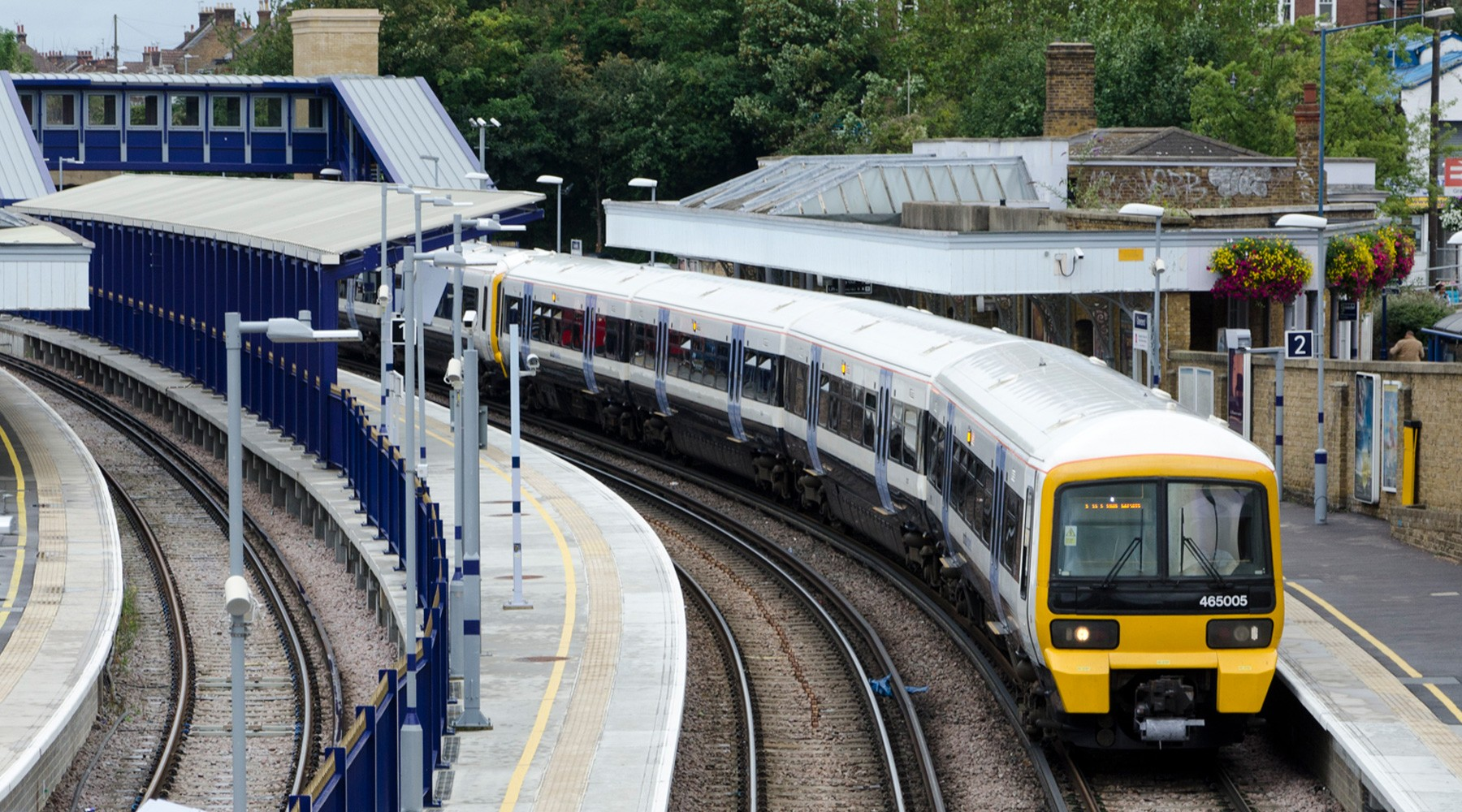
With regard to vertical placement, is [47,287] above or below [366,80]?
below

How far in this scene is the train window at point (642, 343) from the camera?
33.3m

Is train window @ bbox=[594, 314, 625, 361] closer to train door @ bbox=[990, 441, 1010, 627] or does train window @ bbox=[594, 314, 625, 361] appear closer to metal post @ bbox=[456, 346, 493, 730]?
metal post @ bbox=[456, 346, 493, 730]

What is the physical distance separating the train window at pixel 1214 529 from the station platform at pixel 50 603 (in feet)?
29.4

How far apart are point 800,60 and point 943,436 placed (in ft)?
175

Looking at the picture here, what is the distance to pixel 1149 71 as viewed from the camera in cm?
6406

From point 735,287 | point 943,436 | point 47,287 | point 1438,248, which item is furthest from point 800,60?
point 943,436

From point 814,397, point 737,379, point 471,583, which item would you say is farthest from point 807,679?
point 737,379

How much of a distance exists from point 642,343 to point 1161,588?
1919 centimetres

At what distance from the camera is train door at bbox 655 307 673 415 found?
32.7m

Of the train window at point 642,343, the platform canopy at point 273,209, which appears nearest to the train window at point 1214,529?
the platform canopy at point 273,209

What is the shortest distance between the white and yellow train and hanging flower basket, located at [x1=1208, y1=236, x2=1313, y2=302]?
26.1ft

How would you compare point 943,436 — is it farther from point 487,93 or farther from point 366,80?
point 487,93

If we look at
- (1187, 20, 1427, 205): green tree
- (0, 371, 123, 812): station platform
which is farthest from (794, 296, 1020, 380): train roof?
(1187, 20, 1427, 205): green tree

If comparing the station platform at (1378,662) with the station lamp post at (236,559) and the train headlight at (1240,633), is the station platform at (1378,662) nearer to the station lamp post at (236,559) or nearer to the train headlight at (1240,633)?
the train headlight at (1240,633)
